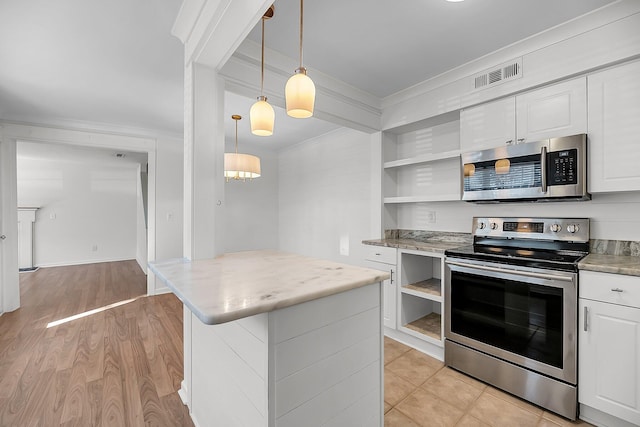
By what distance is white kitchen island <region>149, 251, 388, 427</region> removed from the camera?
3.22 ft

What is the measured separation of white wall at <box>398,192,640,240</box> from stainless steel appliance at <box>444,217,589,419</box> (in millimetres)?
85

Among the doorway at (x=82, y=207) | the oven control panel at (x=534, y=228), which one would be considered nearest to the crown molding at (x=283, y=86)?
the oven control panel at (x=534, y=228)

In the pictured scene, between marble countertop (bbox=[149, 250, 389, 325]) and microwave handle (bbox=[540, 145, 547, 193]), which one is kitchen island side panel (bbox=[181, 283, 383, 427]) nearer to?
marble countertop (bbox=[149, 250, 389, 325])

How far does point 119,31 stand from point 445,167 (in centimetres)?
294

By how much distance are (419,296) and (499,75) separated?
1.95 meters

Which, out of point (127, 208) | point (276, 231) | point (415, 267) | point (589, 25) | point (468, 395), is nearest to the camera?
point (589, 25)

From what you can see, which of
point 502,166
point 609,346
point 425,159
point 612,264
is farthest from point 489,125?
point 609,346

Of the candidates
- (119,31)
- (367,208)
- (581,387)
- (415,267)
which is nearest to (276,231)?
(367,208)

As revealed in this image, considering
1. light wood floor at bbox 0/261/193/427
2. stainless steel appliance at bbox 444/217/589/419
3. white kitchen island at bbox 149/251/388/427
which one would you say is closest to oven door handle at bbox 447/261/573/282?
stainless steel appliance at bbox 444/217/589/419

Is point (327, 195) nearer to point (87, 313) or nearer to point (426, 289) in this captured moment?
point (426, 289)

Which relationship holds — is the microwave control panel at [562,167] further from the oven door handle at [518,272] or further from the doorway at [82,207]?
the doorway at [82,207]

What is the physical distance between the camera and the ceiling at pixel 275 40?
1723 mm

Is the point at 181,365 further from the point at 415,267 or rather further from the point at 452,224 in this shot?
the point at 452,224

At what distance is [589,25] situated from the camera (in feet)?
5.91
